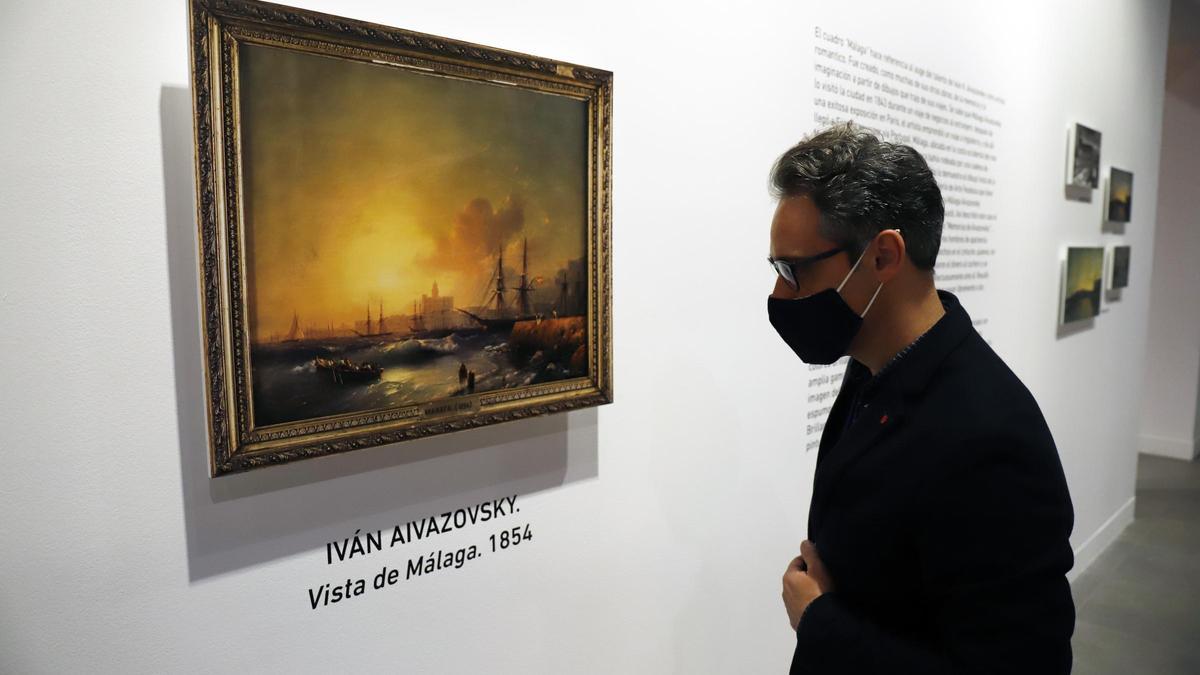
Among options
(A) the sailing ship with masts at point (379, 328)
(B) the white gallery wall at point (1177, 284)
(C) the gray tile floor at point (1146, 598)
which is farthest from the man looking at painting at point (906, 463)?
(B) the white gallery wall at point (1177, 284)

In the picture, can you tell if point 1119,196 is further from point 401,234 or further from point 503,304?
point 401,234

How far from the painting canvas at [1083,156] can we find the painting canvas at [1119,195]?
281 mm

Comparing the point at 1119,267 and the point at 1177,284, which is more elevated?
the point at 1119,267

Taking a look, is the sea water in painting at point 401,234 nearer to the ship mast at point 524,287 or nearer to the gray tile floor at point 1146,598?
the ship mast at point 524,287

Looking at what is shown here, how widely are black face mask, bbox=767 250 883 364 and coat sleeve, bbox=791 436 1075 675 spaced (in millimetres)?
364

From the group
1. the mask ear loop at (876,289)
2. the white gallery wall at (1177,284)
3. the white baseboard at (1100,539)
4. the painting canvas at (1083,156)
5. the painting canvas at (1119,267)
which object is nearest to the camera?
the mask ear loop at (876,289)

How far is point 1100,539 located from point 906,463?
5.38 meters

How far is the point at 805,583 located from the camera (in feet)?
5.23

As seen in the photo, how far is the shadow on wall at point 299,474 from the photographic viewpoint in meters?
1.41

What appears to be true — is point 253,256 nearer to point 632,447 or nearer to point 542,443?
point 542,443

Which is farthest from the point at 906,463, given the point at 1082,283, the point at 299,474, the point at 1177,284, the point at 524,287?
the point at 1177,284

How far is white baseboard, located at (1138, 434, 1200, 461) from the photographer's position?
27.6 ft

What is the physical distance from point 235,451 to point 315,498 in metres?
0.28

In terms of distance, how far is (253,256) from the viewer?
1384 mm
